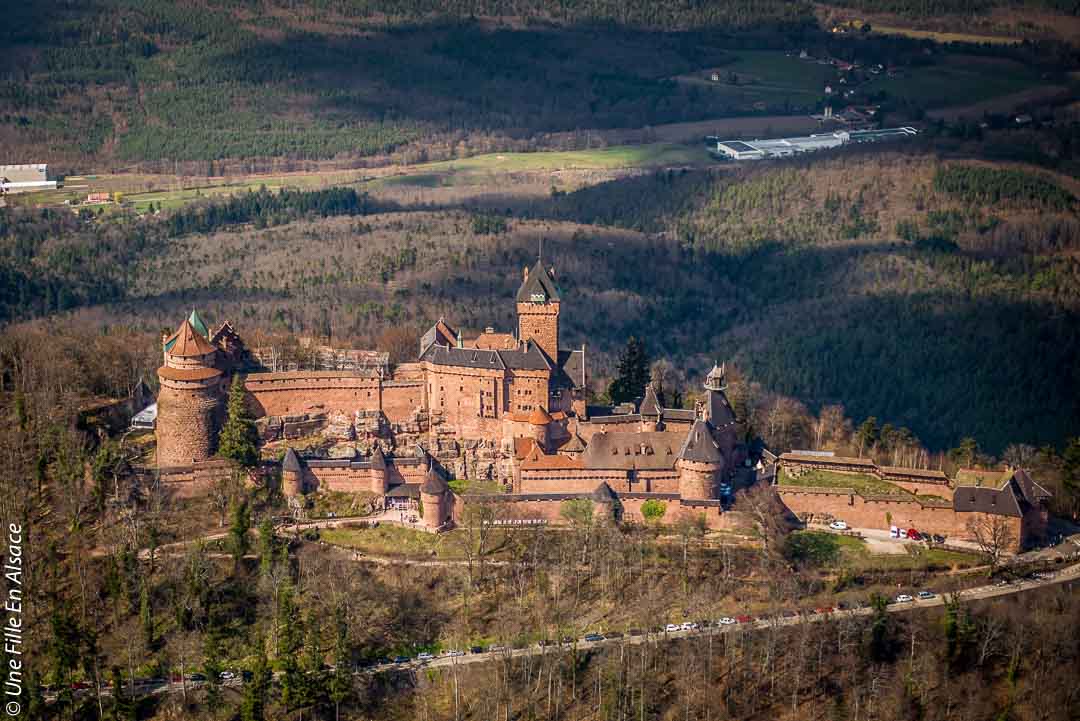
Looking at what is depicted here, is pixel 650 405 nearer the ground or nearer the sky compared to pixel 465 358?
nearer the ground

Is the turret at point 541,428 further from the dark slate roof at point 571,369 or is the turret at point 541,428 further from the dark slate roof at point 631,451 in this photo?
the dark slate roof at point 571,369

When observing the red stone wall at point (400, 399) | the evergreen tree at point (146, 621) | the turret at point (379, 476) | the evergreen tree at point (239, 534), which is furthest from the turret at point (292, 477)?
the evergreen tree at point (146, 621)

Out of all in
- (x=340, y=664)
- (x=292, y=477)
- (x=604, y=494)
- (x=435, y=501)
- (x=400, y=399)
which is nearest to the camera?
(x=340, y=664)

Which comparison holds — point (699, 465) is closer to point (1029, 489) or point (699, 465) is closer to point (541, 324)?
point (541, 324)

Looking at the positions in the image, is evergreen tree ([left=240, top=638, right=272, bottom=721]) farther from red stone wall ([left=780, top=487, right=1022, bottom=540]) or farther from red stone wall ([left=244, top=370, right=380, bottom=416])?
red stone wall ([left=780, top=487, right=1022, bottom=540])

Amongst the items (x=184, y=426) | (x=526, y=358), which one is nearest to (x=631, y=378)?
(x=526, y=358)

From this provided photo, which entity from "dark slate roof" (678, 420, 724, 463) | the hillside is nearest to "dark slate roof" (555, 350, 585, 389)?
"dark slate roof" (678, 420, 724, 463)
